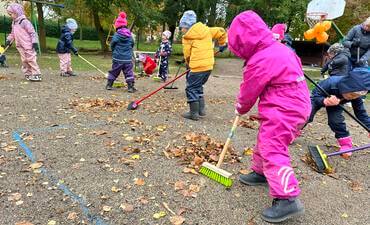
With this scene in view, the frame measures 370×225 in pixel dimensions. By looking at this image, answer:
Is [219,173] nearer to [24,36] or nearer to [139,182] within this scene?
[139,182]

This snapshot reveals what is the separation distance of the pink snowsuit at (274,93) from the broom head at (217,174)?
0.60 meters

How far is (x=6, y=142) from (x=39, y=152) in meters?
0.60

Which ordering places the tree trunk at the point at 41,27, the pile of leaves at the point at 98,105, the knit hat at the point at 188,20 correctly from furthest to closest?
the tree trunk at the point at 41,27 < the pile of leaves at the point at 98,105 < the knit hat at the point at 188,20

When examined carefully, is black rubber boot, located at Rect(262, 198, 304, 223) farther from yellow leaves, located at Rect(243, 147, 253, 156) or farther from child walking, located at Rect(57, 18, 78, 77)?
child walking, located at Rect(57, 18, 78, 77)

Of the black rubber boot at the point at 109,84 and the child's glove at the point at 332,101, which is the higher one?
the child's glove at the point at 332,101

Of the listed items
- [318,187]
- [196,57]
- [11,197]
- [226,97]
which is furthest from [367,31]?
[11,197]

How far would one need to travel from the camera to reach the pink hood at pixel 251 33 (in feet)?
10.3

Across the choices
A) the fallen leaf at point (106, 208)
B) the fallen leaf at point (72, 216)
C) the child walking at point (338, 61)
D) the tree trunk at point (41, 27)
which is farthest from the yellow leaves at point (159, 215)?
the tree trunk at point (41, 27)

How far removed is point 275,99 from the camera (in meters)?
3.12

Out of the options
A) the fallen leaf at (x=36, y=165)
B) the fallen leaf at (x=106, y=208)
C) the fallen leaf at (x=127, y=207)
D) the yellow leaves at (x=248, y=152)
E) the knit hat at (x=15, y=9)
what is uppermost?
the knit hat at (x=15, y=9)

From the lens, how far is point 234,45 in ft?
10.8

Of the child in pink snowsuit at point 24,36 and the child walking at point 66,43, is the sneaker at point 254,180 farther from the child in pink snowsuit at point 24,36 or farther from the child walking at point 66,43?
the child walking at point 66,43

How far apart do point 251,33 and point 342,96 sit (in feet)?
6.76

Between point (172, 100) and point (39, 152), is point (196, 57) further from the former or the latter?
point (39, 152)
